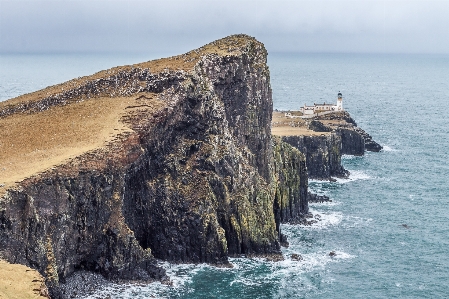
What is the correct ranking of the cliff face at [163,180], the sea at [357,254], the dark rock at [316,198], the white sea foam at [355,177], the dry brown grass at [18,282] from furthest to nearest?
1. the white sea foam at [355,177]
2. the dark rock at [316,198]
3. the sea at [357,254]
4. the cliff face at [163,180]
5. the dry brown grass at [18,282]

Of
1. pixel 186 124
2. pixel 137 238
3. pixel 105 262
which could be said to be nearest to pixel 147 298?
pixel 105 262

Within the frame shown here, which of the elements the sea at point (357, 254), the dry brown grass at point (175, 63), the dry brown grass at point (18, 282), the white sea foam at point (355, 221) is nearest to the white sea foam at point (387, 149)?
the sea at point (357, 254)

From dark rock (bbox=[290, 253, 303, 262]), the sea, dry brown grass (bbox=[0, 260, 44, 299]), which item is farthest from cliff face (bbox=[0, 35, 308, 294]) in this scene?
dry brown grass (bbox=[0, 260, 44, 299])

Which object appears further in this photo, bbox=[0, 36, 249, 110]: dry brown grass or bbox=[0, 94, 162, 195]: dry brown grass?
bbox=[0, 36, 249, 110]: dry brown grass

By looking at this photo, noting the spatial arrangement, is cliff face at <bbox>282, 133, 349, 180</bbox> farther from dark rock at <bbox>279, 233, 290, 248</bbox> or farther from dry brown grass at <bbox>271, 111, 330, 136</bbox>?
dark rock at <bbox>279, 233, 290, 248</bbox>

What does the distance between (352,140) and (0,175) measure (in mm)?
108061

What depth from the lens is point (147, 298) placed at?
222 ft

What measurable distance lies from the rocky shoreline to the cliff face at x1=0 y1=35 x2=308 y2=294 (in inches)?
5.8

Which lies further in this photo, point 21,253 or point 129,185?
point 129,185

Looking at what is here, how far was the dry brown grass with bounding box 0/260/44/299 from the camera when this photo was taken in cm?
4859

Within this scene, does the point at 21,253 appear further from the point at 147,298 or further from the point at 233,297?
the point at 233,297

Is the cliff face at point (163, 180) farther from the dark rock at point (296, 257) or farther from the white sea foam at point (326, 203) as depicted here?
the white sea foam at point (326, 203)

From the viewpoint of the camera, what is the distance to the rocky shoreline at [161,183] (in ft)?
216

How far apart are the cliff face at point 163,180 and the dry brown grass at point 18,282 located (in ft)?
18.7
